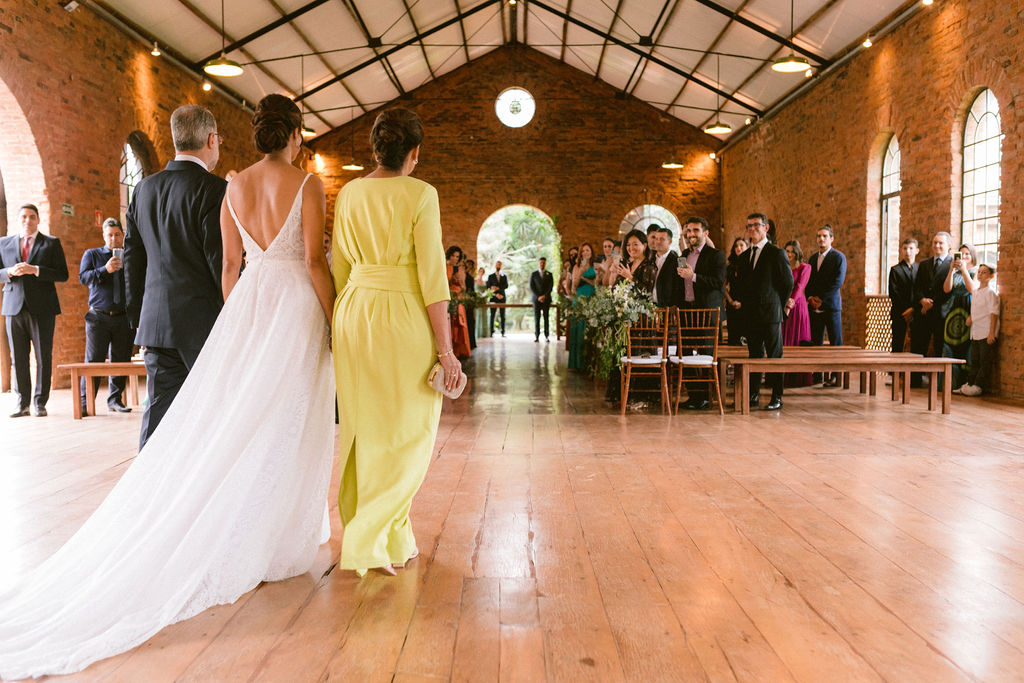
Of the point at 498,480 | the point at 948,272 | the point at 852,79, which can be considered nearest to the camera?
the point at 498,480

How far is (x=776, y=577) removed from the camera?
2.52 m

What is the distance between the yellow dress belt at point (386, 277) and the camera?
2.48 meters

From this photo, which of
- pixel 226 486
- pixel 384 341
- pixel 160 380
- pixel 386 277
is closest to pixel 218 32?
pixel 160 380

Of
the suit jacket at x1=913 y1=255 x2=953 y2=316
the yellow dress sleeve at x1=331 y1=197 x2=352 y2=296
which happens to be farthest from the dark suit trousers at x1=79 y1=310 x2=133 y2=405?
the suit jacket at x1=913 y1=255 x2=953 y2=316

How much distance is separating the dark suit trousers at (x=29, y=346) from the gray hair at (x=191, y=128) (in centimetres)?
418

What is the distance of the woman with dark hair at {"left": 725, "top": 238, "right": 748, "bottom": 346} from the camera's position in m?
7.20

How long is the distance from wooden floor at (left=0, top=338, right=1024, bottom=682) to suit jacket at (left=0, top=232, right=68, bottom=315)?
1.55m

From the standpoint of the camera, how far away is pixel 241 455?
2381 millimetres

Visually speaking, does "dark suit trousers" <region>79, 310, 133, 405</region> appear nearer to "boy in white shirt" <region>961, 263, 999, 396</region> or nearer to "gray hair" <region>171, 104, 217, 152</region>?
"gray hair" <region>171, 104, 217, 152</region>

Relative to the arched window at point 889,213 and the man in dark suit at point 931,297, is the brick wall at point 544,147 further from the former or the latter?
the man in dark suit at point 931,297

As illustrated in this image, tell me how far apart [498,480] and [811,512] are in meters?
1.48

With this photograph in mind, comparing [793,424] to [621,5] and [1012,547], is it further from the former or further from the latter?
[621,5]

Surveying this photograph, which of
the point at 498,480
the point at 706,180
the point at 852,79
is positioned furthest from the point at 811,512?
the point at 706,180

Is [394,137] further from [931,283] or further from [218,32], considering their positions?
[218,32]
